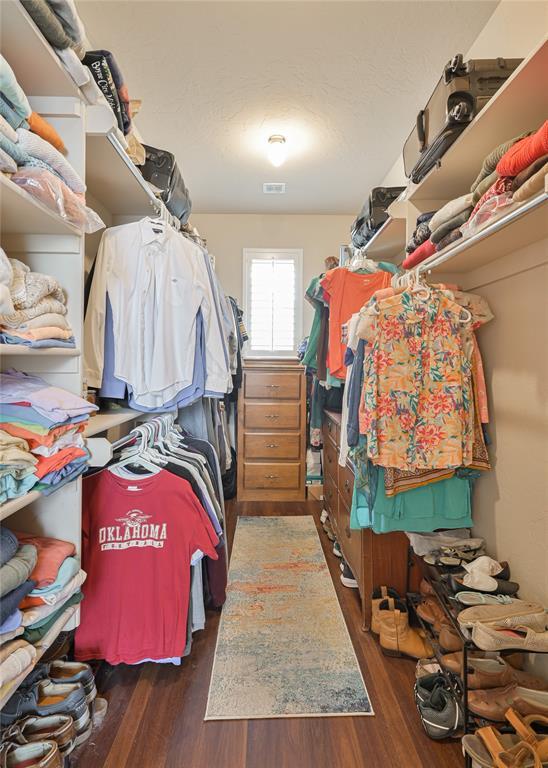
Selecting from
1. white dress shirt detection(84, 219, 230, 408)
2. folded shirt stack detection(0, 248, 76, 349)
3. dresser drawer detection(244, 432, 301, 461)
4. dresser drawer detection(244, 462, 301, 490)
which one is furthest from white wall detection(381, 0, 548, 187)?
dresser drawer detection(244, 462, 301, 490)

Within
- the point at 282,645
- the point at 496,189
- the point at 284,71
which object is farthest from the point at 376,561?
the point at 284,71

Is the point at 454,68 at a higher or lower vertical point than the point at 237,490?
higher

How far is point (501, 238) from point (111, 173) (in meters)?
1.40

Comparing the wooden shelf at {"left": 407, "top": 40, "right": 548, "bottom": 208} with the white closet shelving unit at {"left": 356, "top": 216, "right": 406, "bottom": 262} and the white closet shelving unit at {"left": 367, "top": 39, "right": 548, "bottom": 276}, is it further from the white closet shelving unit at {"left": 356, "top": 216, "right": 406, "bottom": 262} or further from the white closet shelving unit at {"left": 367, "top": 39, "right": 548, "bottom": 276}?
the white closet shelving unit at {"left": 356, "top": 216, "right": 406, "bottom": 262}

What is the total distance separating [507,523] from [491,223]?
1.05 metres

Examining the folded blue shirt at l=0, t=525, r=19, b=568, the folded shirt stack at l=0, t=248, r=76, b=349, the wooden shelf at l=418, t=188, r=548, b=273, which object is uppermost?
the wooden shelf at l=418, t=188, r=548, b=273

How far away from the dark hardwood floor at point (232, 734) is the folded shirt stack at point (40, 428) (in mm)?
902

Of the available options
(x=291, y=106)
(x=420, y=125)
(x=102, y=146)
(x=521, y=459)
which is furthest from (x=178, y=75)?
(x=521, y=459)

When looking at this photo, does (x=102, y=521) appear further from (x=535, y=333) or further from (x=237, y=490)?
(x=237, y=490)

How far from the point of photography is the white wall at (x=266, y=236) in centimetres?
412

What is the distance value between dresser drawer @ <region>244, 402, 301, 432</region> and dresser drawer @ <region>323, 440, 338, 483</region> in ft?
1.69

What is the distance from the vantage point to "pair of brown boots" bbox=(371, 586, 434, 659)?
1679mm

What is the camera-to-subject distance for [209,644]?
1.77 meters

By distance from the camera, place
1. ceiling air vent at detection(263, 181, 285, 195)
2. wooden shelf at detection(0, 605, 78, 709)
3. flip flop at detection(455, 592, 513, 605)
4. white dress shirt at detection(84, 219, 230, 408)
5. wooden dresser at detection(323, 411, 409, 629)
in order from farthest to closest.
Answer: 1. ceiling air vent at detection(263, 181, 285, 195)
2. wooden dresser at detection(323, 411, 409, 629)
3. white dress shirt at detection(84, 219, 230, 408)
4. flip flop at detection(455, 592, 513, 605)
5. wooden shelf at detection(0, 605, 78, 709)
